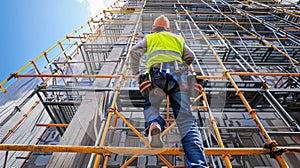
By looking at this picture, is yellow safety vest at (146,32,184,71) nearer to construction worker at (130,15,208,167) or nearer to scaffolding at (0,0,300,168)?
construction worker at (130,15,208,167)

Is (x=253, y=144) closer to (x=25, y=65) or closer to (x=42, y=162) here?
(x=42, y=162)

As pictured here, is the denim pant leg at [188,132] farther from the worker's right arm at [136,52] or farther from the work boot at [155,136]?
the worker's right arm at [136,52]

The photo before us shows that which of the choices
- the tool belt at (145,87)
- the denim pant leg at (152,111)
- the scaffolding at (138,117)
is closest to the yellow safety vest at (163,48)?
the tool belt at (145,87)

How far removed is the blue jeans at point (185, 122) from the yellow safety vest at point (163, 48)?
58 cm

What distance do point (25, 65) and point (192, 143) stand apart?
4555 millimetres

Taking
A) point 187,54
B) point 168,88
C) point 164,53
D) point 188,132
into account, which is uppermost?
point 187,54

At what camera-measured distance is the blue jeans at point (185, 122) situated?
5.36ft

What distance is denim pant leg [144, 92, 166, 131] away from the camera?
192 cm

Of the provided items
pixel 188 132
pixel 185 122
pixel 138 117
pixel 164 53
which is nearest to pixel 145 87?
pixel 164 53

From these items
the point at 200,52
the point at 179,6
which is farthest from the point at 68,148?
the point at 179,6

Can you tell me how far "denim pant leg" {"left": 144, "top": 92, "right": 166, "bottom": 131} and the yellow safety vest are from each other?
1.80 ft

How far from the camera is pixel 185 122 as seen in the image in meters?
1.95

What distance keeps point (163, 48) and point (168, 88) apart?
0.68 metres

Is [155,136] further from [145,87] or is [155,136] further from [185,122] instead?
[145,87]
